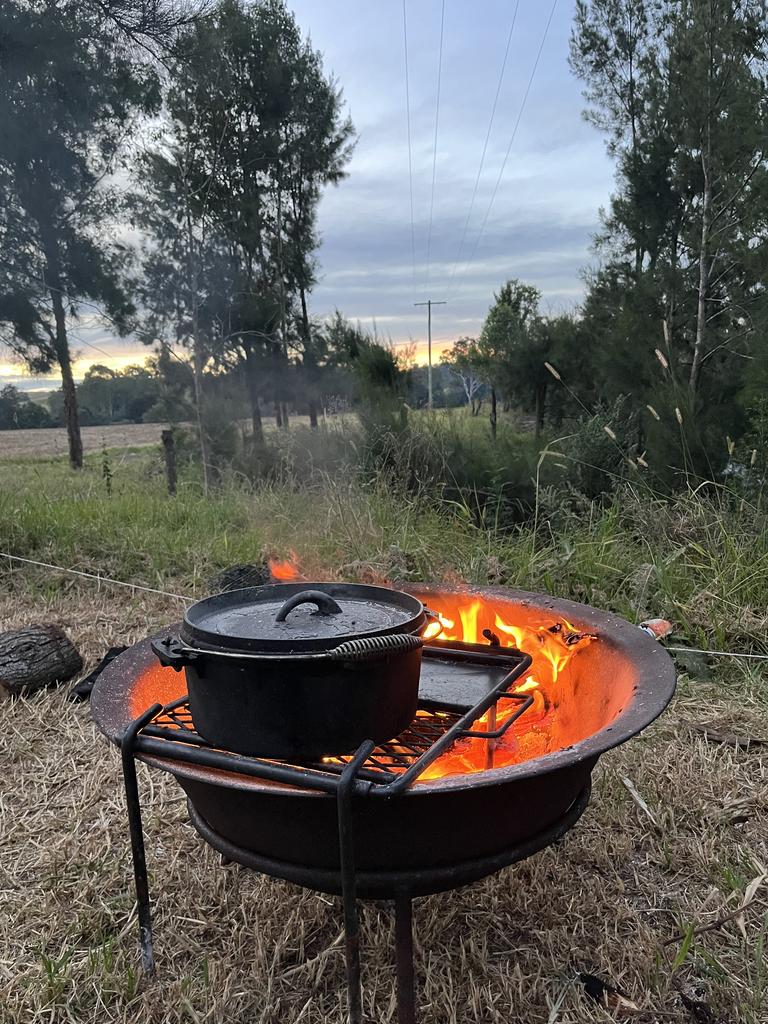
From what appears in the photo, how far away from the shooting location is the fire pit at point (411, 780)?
37.0 inches

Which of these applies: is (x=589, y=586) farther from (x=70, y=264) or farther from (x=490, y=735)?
(x=70, y=264)

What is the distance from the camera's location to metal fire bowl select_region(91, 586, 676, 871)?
3.16 ft

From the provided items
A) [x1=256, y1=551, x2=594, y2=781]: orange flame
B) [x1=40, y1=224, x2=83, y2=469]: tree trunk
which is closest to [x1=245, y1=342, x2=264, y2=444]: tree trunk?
[x1=40, y1=224, x2=83, y2=469]: tree trunk

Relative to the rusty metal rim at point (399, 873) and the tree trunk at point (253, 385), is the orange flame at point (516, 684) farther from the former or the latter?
the tree trunk at point (253, 385)

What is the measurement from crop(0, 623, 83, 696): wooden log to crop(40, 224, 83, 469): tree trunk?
550cm

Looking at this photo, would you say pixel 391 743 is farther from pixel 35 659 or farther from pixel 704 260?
pixel 704 260

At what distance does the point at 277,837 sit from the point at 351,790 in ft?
0.94

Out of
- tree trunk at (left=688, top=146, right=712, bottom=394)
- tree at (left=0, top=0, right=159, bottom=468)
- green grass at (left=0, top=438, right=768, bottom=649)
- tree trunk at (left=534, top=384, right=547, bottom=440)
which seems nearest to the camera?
green grass at (left=0, top=438, right=768, bottom=649)

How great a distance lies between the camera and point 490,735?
1.15 metres

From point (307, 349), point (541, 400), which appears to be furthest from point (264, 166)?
point (541, 400)

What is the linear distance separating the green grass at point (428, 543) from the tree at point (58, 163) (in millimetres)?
2951

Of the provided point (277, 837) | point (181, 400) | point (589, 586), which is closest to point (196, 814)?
point (277, 837)

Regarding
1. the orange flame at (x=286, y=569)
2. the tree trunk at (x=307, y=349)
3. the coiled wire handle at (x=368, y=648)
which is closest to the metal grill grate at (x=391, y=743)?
the coiled wire handle at (x=368, y=648)

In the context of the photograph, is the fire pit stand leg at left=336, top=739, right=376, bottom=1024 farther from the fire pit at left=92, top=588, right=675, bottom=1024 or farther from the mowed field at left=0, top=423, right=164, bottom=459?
the mowed field at left=0, top=423, right=164, bottom=459
